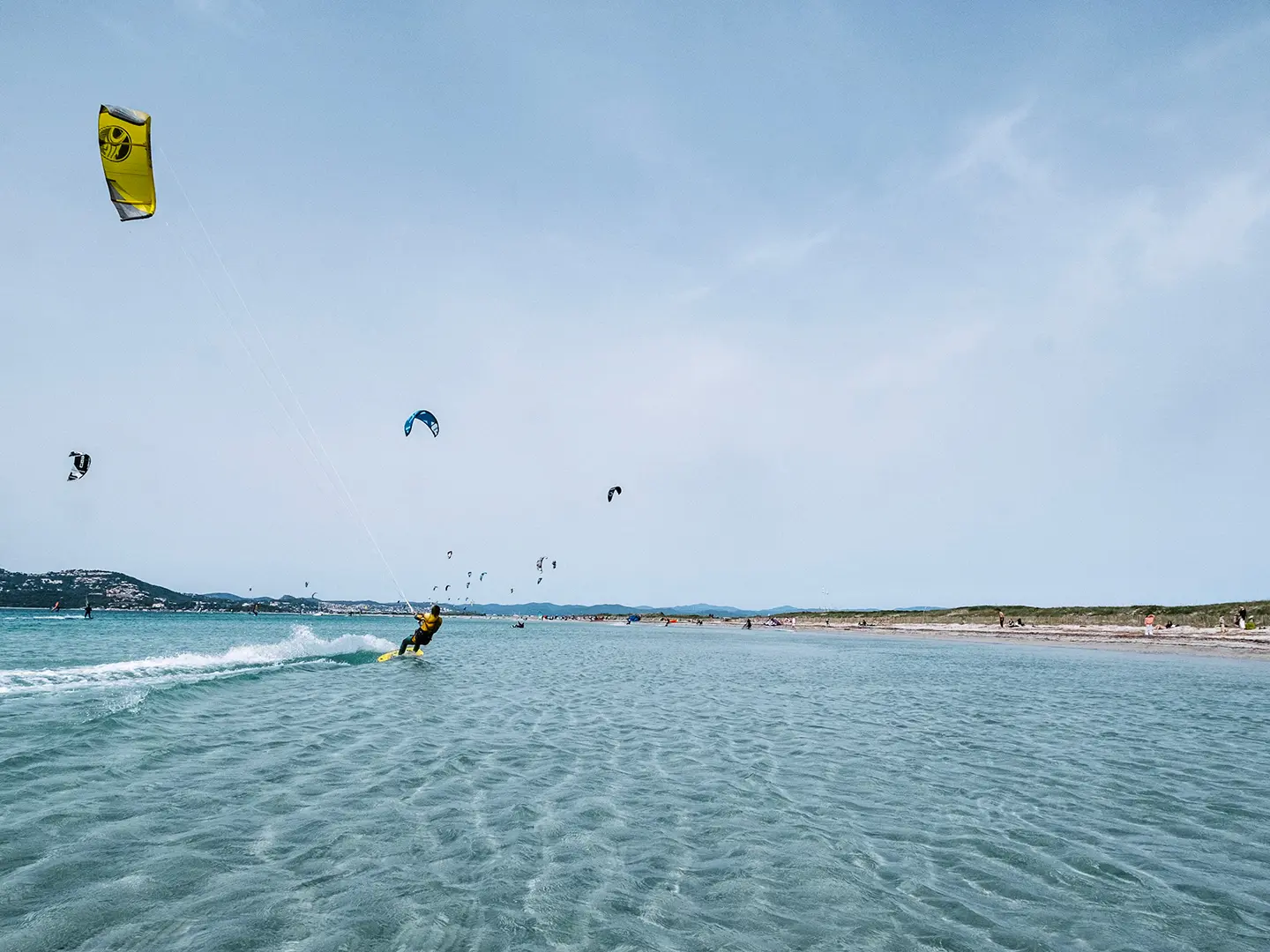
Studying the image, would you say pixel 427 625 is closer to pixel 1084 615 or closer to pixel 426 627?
pixel 426 627

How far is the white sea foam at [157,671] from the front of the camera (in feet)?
73.0

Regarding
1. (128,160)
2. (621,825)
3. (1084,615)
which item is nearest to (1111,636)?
(1084,615)

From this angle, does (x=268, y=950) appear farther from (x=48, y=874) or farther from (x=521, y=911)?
(x=48, y=874)

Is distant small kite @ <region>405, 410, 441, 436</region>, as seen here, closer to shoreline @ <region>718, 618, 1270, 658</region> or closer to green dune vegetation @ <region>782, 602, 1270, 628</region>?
shoreline @ <region>718, 618, 1270, 658</region>

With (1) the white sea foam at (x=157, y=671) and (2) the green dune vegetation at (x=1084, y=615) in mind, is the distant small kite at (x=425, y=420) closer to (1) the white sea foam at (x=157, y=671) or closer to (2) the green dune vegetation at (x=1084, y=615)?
(1) the white sea foam at (x=157, y=671)

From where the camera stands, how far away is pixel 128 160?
13.1 metres

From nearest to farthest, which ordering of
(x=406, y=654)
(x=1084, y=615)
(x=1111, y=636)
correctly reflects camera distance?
(x=406, y=654), (x=1111, y=636), (x=1084, y=615)

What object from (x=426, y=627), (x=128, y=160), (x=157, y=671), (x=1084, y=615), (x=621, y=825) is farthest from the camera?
(x=1084, y=615)

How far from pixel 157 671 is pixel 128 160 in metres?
21.4

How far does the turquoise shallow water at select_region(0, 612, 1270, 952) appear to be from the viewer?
20.7ft

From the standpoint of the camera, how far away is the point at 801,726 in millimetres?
17016

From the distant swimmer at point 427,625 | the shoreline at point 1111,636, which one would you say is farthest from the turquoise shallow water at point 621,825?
the shoreline at point 1111,636

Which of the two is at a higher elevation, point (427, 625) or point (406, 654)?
point (427, 625)

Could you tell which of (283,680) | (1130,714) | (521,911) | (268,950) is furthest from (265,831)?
(1130,714)
